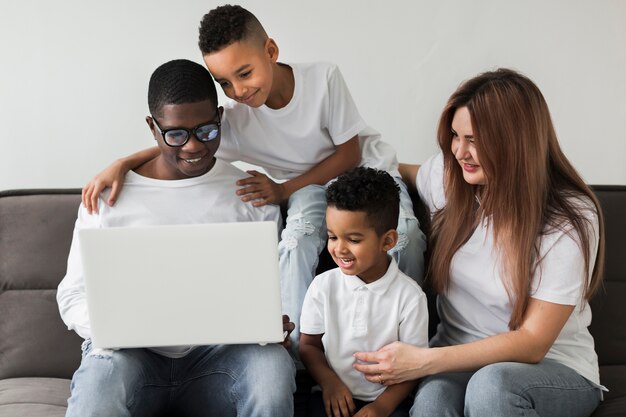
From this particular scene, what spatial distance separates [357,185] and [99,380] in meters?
0.77

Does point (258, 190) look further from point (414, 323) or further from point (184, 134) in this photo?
point (414, 323)

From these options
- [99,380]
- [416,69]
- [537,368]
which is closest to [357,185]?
[537,368]

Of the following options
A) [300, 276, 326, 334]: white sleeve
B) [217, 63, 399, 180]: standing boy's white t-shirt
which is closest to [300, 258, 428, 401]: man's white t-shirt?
[300, 276, 326, 334]: white sleeve

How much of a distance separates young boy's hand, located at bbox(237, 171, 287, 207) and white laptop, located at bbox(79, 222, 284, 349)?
49 cm

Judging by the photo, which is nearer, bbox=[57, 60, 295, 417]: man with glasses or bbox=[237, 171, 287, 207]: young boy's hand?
bbox=[57, 60, 295, 417]: man with glasses

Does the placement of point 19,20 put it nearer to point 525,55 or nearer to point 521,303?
point 525,55

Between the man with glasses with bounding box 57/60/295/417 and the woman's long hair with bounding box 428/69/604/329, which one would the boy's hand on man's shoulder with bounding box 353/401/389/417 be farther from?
the woman's long hair with bounding box 428/69/604/329

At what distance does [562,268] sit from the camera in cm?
195

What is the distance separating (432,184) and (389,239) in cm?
36

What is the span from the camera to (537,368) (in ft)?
6.41

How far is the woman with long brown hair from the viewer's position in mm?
1938

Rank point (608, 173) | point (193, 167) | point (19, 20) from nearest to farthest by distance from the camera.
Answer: point (193, 167) < point (19, 20) < point (608, 173)

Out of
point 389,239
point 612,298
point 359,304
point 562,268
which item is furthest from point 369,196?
point 612,298

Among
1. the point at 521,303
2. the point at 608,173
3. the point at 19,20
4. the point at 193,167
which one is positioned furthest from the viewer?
the point at 608,173
